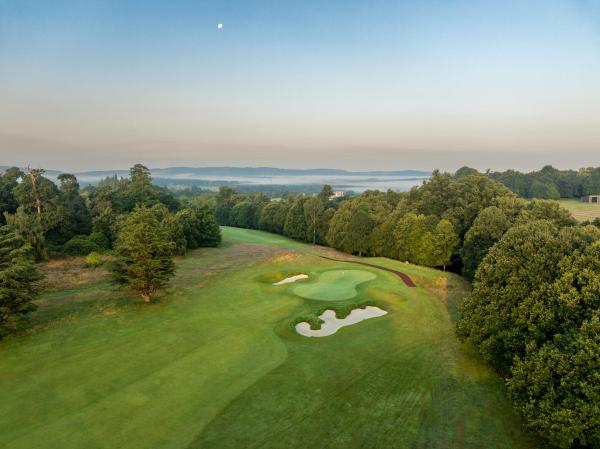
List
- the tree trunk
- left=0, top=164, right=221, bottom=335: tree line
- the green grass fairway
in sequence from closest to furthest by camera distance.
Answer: left=0, top=164, right=221, bottom=335: tree line, the green grass fairway, the tree trunk

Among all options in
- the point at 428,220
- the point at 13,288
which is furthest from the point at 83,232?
the point at 428,220

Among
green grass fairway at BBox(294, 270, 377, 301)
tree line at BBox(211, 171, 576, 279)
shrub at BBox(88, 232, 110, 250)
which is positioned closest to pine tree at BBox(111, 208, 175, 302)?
green grass fairway at BBox(294, 270, 377, 301)

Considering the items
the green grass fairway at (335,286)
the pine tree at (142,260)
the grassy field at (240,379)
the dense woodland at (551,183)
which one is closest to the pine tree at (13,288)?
the grassy field at (240,379)

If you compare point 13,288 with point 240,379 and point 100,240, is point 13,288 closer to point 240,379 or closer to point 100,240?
point 240,379

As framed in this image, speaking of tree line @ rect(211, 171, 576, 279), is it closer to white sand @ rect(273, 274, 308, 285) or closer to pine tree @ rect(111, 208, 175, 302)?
white sand @ rect(273, 274, 308, 285)

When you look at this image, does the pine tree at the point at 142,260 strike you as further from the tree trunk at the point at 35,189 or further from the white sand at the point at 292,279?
the tree trunk at the point at 35,189

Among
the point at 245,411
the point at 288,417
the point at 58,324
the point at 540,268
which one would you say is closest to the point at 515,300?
the point at 540,268
